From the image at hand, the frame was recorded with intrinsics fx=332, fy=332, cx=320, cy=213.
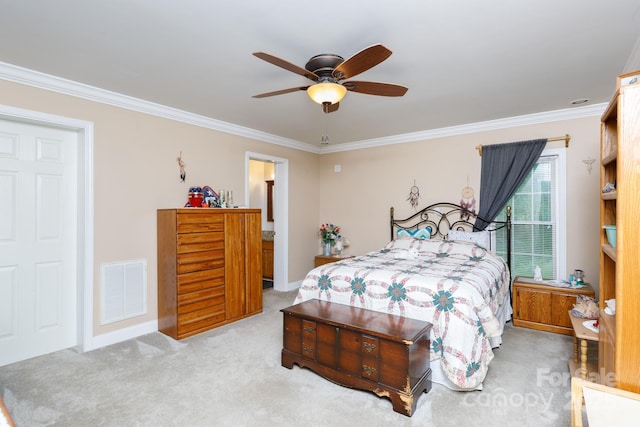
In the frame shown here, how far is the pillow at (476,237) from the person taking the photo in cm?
421

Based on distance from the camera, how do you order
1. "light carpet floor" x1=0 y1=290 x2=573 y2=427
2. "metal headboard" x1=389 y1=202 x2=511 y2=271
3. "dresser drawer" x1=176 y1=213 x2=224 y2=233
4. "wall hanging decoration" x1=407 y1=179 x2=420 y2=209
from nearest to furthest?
1. "light carpet floor" x1=0 y1=290 x2=573 y2=427
2. "dresser drawer" x1=176 y1=213 x2=224 y2=233
3. "metal headboard" x1=389 y1=202 x2=511 y2=271
4. "wall hanging decoration" x1=407 y1=179 x2=420 y2=209

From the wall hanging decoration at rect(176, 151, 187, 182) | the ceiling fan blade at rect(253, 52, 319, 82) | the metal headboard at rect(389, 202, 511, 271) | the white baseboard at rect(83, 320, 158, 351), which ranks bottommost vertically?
the white baseboard at rect(83, 320, 158, 351)

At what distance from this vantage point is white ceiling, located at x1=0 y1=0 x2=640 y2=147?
6.52ft

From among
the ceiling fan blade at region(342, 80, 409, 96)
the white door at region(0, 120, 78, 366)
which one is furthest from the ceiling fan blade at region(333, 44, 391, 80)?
the white door at region(0, 120, 78, 366)

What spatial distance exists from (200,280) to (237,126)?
217cm

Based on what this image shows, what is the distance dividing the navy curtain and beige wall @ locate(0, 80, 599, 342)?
0.14 metres

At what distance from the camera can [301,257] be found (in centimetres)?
580

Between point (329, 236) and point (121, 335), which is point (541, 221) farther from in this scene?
point (121, 335)

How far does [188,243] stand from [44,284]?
1338 millimetres

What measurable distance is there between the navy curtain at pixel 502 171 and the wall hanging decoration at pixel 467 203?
12 centimetres

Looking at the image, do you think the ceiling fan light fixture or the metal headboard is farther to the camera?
the metal headboard

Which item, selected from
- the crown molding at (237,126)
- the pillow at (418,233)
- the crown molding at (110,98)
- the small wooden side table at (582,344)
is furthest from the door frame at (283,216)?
the small wooden side table at (582,344)

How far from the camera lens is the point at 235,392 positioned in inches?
98.0

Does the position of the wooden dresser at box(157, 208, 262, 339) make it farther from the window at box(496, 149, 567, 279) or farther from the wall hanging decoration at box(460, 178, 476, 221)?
the window at box(496, 149, 567, 279)
